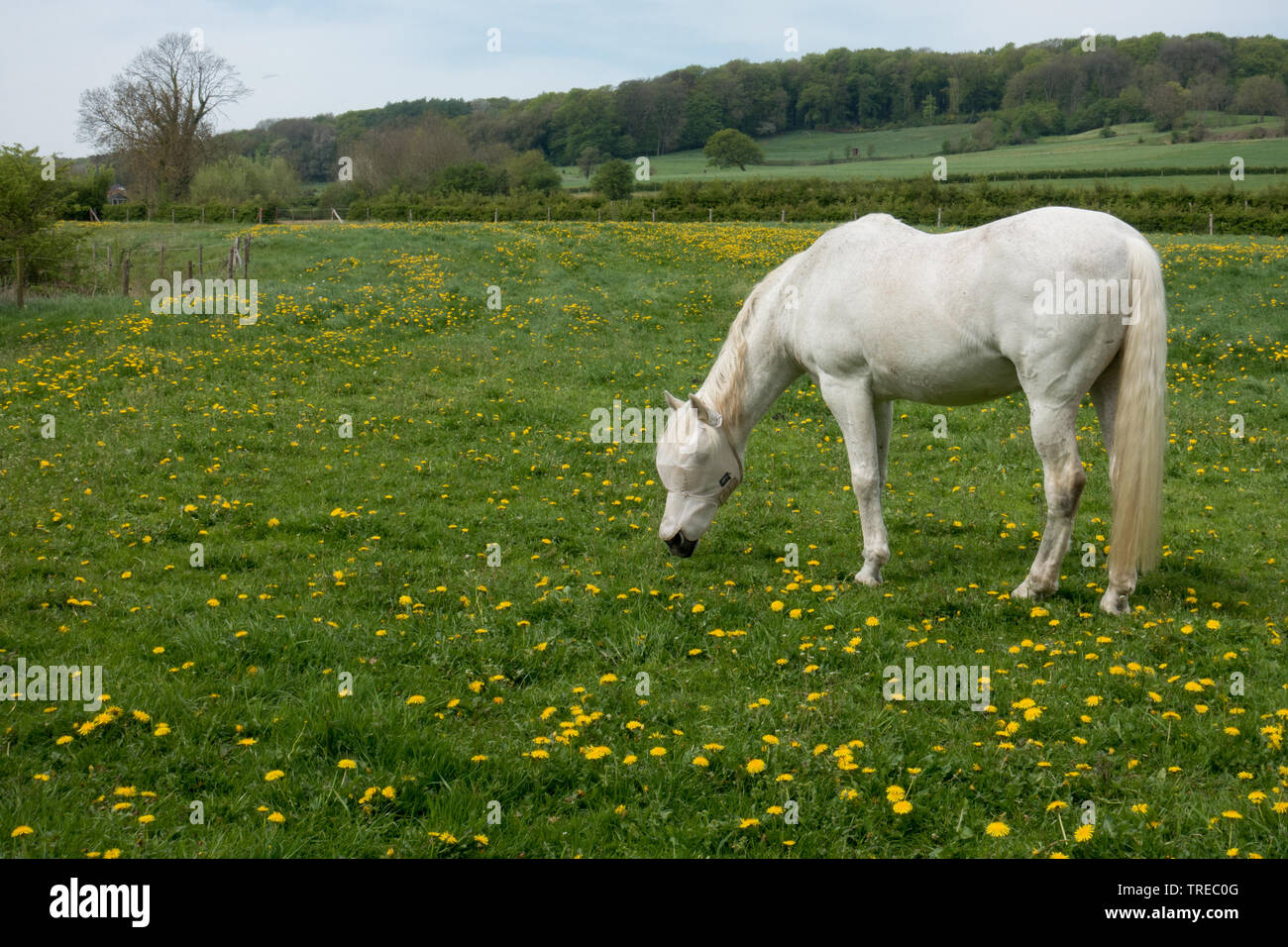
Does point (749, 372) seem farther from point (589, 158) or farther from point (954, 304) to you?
point (589, 158)

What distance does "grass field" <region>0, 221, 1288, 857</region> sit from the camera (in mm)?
4242

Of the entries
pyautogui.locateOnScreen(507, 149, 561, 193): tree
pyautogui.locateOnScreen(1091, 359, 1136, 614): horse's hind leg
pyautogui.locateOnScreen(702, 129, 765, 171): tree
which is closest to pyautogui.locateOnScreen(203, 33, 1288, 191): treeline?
pyautogui.locateOnScreen(507, 149, 561, 193): tree

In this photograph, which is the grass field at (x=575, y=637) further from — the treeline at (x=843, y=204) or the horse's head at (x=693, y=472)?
the treeline at (x=843, y=204)

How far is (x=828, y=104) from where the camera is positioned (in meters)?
95.2

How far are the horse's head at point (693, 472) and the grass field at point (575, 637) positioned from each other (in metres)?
0.36

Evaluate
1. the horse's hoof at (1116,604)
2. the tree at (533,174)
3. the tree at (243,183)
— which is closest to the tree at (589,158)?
the tree at (533,174)

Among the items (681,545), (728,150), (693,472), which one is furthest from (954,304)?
(728,150)

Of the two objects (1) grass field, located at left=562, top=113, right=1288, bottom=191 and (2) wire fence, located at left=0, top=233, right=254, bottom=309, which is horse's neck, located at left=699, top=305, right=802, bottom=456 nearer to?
(2) wire fence, located at left=0, top=233, right=254, bottom=309

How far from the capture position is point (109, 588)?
7281mm

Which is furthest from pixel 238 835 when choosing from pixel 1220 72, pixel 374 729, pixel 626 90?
pixel 1220 72

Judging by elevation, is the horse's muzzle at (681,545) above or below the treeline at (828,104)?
below

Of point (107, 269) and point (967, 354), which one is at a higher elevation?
point (107, 269)

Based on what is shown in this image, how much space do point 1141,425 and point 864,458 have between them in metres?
2.18

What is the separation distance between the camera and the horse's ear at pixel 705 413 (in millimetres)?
8242
